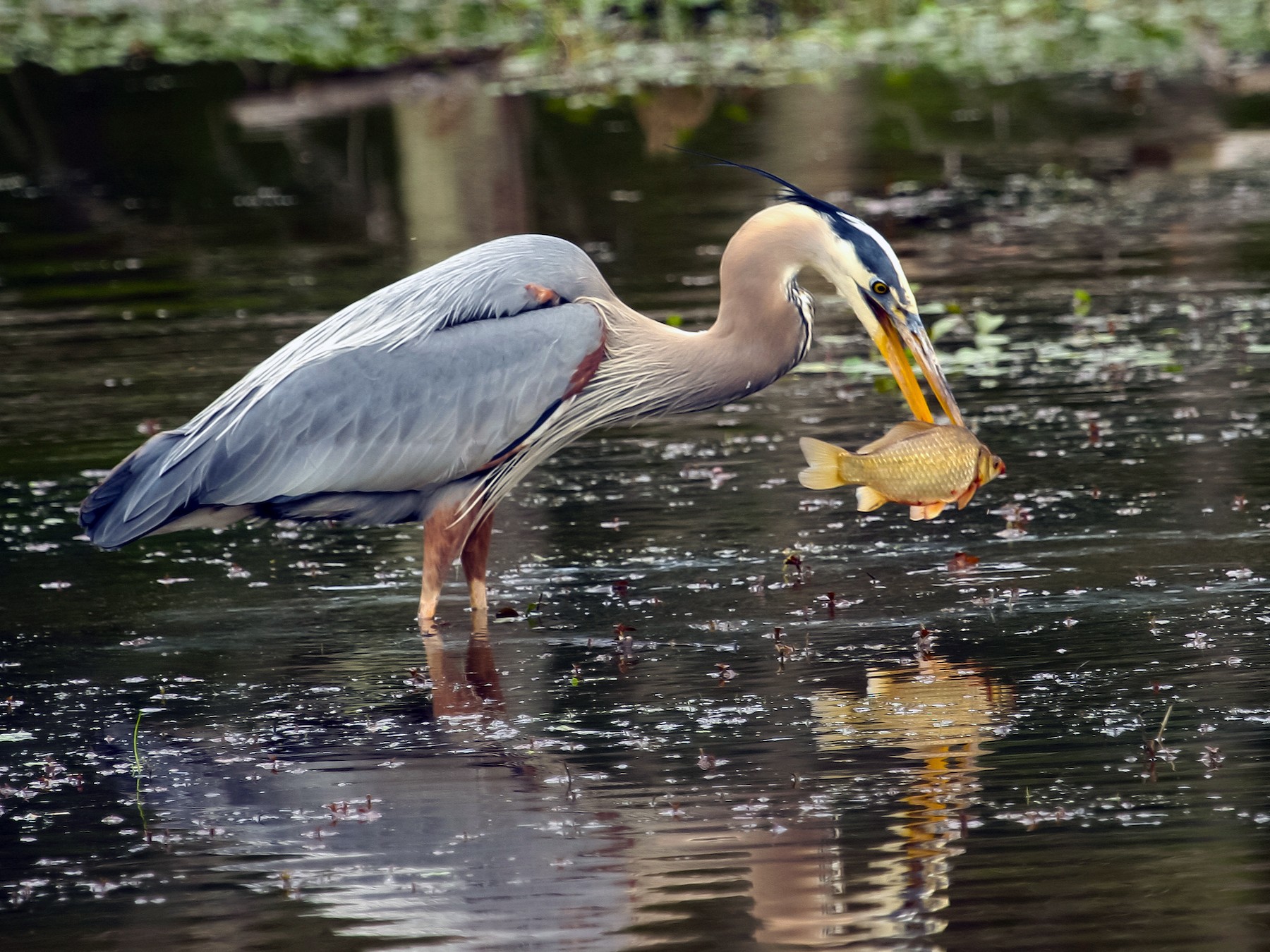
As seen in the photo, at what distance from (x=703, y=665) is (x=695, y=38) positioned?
71.3 ft

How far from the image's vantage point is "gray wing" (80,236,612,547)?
6.64 metres

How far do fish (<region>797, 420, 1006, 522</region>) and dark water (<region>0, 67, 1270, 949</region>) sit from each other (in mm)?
455

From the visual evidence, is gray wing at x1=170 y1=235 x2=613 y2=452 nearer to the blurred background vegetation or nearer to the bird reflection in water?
the bird reflection in water

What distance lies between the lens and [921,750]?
5.28 metres

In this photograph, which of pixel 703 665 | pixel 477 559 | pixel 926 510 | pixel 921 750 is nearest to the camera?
pixel 921 750

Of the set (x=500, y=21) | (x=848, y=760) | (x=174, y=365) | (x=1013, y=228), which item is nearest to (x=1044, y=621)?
(x=848, y=760)

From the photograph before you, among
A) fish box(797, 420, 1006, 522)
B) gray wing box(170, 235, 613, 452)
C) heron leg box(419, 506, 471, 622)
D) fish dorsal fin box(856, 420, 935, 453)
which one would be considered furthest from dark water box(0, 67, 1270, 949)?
gray wing box(170, 235, 613, 452)

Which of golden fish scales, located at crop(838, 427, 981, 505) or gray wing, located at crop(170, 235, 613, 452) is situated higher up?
gray wing, located at crop(170, 235, 613, 452)

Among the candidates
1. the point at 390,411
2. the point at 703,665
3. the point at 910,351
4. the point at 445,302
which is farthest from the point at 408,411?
the point at 910,351

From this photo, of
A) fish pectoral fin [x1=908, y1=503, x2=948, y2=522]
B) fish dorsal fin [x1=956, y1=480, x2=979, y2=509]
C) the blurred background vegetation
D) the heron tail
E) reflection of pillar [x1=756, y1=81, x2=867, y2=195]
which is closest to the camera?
fish dorsal fin [x1=956, y1=480, x2=979, y2=509]

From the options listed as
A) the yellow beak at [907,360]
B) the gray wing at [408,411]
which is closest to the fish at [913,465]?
the yellow beak at [907,360]

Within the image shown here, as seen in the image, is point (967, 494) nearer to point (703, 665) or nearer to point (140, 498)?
point (703, 665)

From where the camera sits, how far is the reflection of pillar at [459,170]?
1491 centimetres

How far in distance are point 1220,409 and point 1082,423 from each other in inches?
22.9
